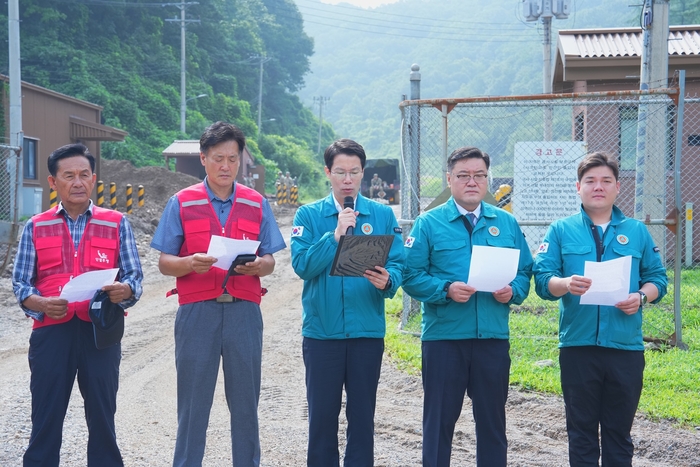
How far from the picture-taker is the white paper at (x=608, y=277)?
4.32 m

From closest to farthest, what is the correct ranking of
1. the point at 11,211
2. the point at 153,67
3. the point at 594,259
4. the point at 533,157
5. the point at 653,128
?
the point at 594,259, the point at 533,157, the point at 653,128, the point at 11,211, the point at 153,67

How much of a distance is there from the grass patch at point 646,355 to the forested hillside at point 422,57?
218 feet

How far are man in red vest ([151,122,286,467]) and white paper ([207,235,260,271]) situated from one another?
7 centimetres

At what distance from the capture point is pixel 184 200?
4.37 m

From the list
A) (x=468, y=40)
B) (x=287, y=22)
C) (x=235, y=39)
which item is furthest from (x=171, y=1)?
(x=468, y=40)

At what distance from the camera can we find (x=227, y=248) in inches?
164

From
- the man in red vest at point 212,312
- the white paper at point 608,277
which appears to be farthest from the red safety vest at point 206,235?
the white paper at point 608,277

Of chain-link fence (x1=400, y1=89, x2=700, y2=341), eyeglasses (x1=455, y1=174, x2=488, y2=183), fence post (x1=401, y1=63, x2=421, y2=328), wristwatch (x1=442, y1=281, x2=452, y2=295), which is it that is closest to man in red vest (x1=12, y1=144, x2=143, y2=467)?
wristwatch (x1=442, y1=281, x2=452, y2=295)

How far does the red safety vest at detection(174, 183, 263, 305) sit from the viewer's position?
4.31 meters

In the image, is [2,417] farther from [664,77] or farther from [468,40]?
[468,40]

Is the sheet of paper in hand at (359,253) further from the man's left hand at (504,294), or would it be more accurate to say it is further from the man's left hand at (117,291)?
the man's left hand at (117,291)

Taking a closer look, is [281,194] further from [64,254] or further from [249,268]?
[249,268]

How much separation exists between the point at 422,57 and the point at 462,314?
15018 cm

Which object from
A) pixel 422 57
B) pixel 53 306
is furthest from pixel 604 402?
pixel 422 57
